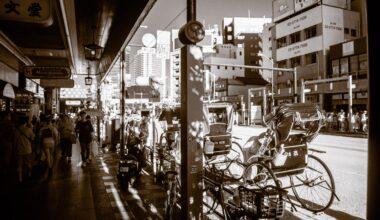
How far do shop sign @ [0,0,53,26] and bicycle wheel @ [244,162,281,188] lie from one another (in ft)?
16.5

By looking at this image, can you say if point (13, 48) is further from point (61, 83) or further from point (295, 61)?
point (295, 61)

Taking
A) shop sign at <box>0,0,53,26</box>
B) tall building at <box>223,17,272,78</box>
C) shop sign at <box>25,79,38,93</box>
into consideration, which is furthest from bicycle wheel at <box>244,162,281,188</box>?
tall building at <box>223,17,272,78</box>

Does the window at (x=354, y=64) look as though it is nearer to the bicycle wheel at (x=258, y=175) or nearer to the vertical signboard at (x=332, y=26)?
the vertical signboard at (x=332, y=26)

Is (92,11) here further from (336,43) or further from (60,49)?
(336,43)

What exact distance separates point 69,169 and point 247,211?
355 inches

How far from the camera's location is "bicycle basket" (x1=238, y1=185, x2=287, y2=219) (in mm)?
3889

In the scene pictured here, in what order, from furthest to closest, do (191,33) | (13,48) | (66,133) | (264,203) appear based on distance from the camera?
(66,133), (13,48), (191,33), (264,203)

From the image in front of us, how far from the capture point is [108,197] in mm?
7305

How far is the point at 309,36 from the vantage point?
4659 cm

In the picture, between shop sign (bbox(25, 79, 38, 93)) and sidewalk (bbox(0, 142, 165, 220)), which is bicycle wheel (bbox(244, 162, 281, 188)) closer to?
sidewalk (bbox(0, 142, 165, 220))

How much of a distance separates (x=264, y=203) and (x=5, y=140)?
292 inches

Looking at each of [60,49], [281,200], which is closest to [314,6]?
[60,49]

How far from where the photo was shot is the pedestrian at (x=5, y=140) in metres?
8.09

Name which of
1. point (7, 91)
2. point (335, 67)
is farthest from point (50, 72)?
point (335, 67)
